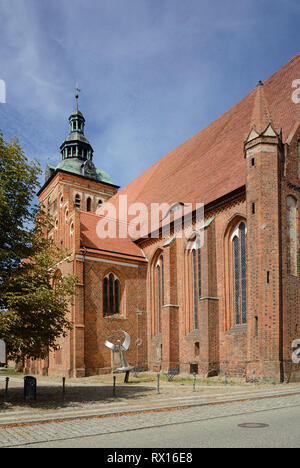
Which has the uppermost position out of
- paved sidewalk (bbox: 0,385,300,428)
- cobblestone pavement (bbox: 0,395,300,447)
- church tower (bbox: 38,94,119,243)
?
church tower (bbox: 38,94,119,243)

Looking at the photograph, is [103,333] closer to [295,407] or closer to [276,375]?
[276,375]

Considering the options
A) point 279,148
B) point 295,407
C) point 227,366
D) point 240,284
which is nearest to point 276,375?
point 227,366

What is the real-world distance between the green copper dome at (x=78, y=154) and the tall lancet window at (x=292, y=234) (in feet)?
101

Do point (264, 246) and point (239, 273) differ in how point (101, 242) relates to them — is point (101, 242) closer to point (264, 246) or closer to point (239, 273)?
point (239, 273)

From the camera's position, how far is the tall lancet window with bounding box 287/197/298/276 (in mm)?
20438

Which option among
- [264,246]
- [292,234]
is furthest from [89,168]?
[264,246]

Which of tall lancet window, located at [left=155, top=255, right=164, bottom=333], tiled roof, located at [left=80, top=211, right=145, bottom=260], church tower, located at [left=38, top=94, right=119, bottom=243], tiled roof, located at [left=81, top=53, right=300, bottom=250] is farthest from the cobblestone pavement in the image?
church tower, located at [left=38, top=94, right=119, bottom=243]

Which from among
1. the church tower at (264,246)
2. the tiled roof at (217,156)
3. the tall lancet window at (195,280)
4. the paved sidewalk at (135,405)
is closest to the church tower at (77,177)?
the tiled roof at (217,156)

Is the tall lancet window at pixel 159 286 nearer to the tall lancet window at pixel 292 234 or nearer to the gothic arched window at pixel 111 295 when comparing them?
the gothic arched window at pixel 111 295

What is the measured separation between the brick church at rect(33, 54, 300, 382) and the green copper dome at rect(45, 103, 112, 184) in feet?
52.5

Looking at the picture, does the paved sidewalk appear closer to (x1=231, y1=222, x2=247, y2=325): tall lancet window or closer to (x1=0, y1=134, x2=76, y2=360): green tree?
(x1=0, y1=134, x2=76, y2=360): green tree

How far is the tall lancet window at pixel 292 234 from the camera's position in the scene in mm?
20438

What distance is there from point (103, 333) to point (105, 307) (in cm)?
167

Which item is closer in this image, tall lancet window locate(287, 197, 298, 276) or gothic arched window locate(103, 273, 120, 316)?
tall lancet window locate(287, 197, 298, 276)
